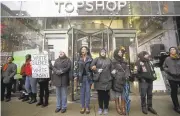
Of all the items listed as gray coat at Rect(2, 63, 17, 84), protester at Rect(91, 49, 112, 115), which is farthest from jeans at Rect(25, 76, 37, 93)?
protester at Rect(91, 49, 112, 115)

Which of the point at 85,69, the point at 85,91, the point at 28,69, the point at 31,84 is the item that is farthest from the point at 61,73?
the point at 28,69

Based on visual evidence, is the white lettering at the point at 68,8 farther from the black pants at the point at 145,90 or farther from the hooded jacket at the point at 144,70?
the black pants at the point at 145,90

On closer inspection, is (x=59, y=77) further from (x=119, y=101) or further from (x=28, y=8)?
(x=28, y=8)

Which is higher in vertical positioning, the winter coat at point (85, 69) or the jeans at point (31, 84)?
the winter coat at point (85, 69)

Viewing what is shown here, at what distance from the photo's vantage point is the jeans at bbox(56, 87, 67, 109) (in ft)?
18.2

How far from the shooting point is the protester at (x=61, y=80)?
5.49 meters

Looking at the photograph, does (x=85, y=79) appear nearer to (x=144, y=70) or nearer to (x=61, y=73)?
(x=61, y=73)

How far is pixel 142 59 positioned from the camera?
5.55 metres

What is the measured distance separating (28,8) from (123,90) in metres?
4.20

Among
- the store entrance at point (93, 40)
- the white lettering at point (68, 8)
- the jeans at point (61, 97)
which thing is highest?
the white lettering at point (68, 8)

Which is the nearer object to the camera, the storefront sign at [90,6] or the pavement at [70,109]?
the pavement at [70,109]

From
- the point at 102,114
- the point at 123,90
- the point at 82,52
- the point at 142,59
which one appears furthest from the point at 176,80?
the point at 82,52

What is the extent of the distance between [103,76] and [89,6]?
267 centimetres

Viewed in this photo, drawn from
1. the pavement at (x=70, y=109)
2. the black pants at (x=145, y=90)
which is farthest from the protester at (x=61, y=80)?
the black pants at (x=145, y=90)
